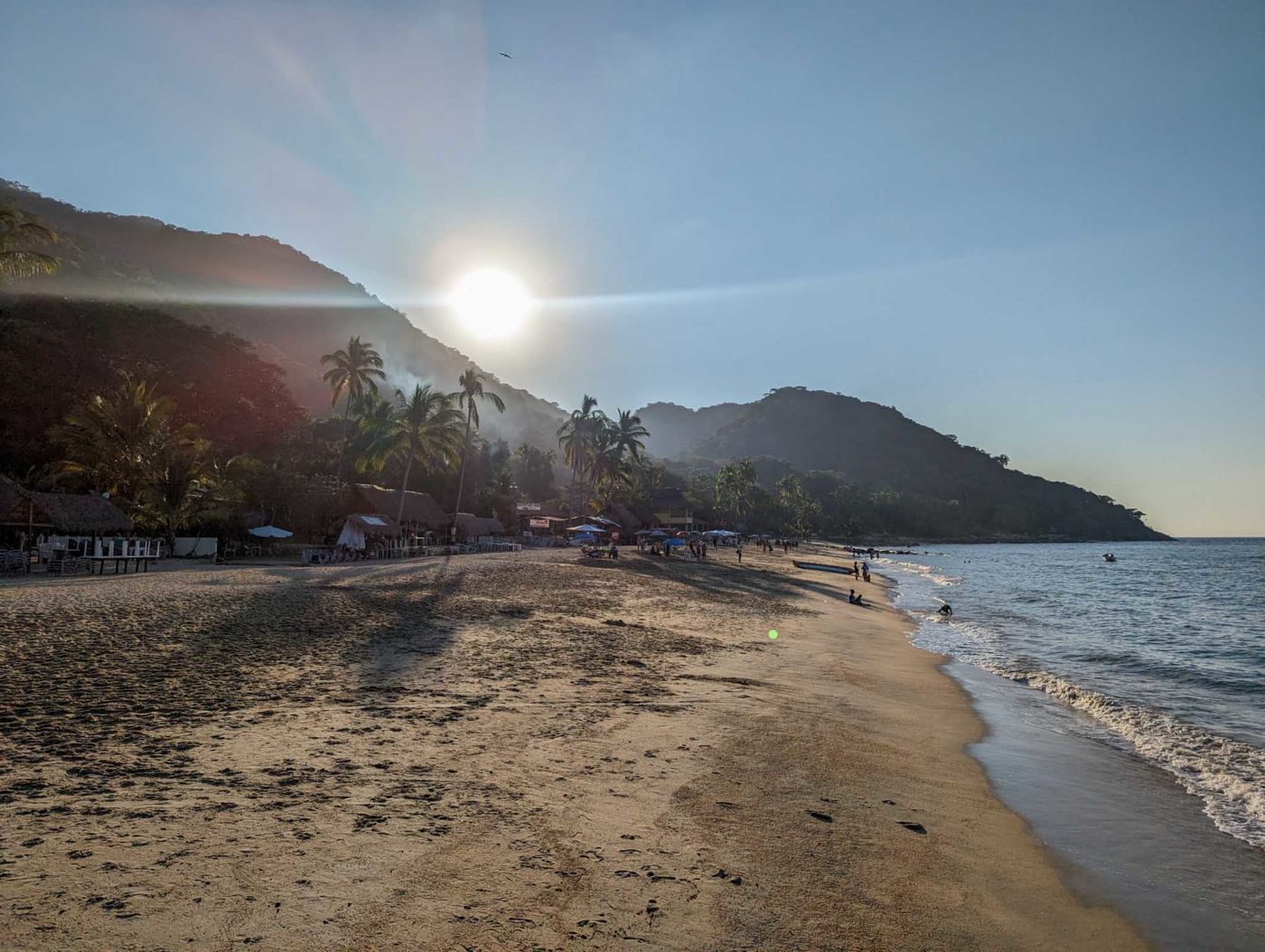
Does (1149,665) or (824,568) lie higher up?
(1149,665)

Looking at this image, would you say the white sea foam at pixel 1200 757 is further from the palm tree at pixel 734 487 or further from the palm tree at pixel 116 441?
the palm tree at pixel 734 487

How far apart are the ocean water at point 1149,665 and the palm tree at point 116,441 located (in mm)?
34850

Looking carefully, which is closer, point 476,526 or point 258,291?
point 476,526

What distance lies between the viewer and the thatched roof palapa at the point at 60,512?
2488 centimetres

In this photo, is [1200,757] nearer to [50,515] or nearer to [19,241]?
[50,515]

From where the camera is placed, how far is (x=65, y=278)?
78.9m

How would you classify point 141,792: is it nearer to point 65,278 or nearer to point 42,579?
point 42,579

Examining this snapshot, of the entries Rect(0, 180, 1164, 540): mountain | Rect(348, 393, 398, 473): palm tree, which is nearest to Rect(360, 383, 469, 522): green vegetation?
Rect(348, 393, 398, 473): palm tree

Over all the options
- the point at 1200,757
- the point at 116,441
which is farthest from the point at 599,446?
the point at 1200,757

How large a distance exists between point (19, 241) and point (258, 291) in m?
173

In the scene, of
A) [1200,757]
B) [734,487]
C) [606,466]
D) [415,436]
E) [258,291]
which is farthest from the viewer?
[258,291]

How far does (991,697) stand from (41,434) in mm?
44404

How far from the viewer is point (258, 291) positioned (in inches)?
6816

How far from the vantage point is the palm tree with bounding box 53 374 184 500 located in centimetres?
2922
